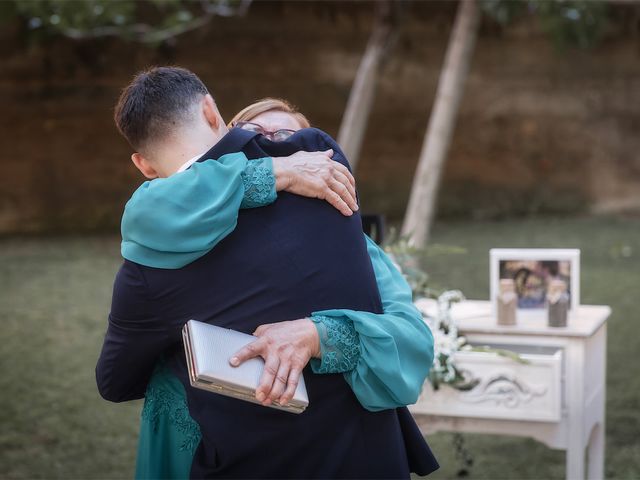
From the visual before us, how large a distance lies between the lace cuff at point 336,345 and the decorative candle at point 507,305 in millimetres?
1926

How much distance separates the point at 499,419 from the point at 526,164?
9116mm

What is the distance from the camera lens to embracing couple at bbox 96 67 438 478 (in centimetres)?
168

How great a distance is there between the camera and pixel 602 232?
1085 cm

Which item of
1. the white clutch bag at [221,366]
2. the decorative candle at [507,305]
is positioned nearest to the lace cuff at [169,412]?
the white clutch bag at [221,366]

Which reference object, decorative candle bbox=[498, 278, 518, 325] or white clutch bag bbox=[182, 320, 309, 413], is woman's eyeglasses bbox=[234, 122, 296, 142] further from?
decorative candle bbox=[498, 278, 518, 325]

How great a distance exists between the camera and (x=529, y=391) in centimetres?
339

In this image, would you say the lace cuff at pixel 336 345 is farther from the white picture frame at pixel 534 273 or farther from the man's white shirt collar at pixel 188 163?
the white picture frame at pixel 534 273

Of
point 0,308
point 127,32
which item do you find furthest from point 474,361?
point 0,308

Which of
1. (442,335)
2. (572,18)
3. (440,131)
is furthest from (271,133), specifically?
(572,18)

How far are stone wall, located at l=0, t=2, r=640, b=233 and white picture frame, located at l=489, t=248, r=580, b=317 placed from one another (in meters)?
8.01

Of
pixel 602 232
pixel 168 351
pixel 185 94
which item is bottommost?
pixel 602 232

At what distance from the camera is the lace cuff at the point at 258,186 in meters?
1.70

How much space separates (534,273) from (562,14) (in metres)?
4.82

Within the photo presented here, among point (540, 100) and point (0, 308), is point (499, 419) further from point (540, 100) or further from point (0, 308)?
point (540, 100)
